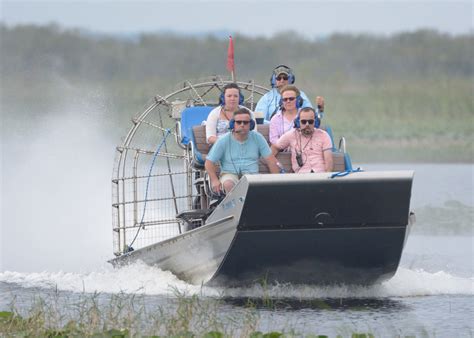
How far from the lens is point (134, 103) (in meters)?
34.3

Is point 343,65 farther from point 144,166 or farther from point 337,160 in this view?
point 337,160

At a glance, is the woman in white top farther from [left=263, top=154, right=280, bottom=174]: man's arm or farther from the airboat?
[left=263, top=154, right=280, bottom=174]: man's arm

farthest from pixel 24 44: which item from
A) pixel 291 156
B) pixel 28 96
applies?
pixel 291 156

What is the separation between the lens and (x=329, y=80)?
39.6 meters

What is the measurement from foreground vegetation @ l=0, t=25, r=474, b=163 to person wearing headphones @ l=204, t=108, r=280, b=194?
1474cm

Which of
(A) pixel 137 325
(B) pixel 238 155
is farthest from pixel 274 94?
(A) pixel 137 325

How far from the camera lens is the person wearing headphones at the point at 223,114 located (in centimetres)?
1689

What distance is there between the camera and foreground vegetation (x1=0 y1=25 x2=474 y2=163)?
34.1 m

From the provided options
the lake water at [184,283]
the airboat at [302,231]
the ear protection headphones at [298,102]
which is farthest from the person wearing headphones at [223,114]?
the lake water at [184,283]

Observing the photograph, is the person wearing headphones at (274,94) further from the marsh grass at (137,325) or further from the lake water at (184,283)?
the marsh grass at (137,325)

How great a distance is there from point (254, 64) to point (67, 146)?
32.1 feet

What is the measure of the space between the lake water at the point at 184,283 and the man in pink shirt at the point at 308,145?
1.30m

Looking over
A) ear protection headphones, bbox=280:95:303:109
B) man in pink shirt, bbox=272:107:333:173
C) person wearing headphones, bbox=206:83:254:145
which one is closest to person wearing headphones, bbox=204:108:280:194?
man in pink shirt, bbox=272:107:333:173

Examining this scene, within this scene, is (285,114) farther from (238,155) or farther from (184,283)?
(184,283)
